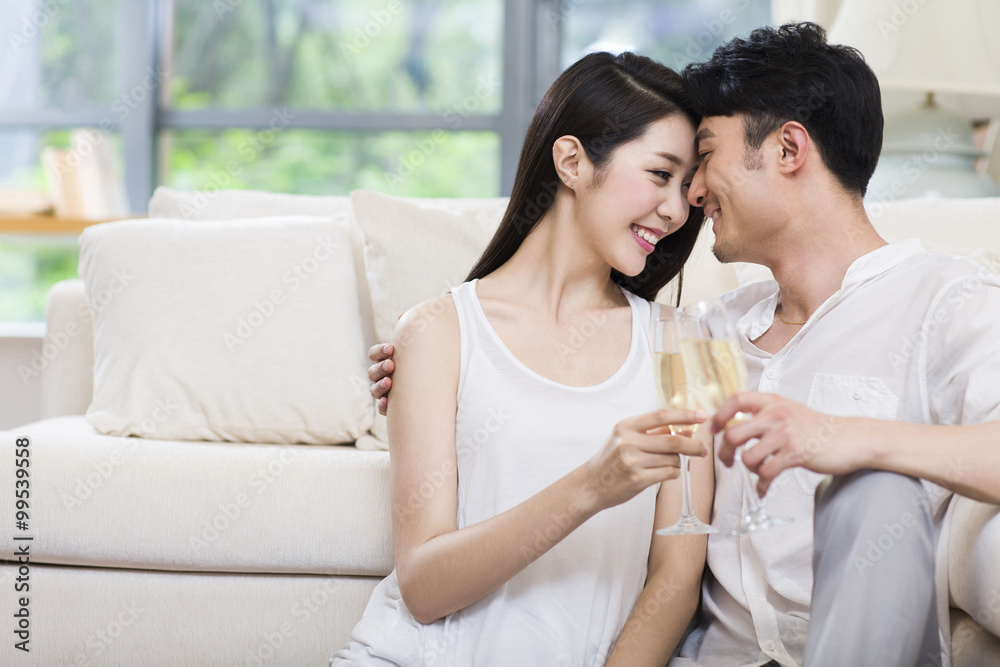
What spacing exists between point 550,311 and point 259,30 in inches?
98.4

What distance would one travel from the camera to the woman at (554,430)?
3.49 feet

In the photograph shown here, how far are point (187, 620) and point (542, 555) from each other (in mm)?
700

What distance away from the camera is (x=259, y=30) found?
130 inches

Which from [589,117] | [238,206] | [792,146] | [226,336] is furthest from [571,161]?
[238,206]

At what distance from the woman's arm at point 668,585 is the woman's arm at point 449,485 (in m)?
0.19

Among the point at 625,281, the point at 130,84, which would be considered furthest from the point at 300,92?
the point at 625,281

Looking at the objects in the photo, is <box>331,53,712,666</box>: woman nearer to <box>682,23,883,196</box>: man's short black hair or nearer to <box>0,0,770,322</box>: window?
<box>682,23,883,196</box>: man's short black hair

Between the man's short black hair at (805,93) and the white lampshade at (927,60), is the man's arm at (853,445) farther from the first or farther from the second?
the white lampshade at (927,60)

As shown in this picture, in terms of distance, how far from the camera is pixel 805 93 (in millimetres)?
1308

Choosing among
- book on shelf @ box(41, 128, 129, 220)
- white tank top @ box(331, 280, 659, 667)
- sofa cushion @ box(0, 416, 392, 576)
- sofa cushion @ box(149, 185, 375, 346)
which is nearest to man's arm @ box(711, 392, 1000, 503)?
white tank top @ box(331, 280, 659, 667)

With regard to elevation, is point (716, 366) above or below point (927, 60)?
below

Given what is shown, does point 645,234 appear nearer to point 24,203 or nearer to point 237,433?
point 237,433

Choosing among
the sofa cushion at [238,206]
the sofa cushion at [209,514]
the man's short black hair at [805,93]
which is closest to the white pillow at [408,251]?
the sofa cushion at [238,206]

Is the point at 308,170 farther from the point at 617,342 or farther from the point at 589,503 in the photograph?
the point at 589,503
